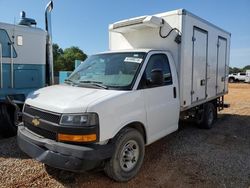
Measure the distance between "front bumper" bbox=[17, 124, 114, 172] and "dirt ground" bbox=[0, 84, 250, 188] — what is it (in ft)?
2.09

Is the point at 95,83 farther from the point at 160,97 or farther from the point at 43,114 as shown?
the point at 160,97

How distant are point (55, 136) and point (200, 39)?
4.52 metres

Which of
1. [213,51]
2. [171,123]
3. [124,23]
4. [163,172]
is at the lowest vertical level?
[163,172]

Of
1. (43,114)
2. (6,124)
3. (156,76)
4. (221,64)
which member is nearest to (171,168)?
(156,76)

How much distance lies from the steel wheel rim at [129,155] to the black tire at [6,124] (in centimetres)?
339

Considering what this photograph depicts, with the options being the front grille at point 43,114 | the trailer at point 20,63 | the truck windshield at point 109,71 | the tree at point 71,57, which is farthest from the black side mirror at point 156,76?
the tree at point 71,57

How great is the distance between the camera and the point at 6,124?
19.1 feet

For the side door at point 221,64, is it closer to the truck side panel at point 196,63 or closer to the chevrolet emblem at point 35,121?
the truck side panel at point 196,63

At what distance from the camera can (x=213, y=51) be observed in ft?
23.8

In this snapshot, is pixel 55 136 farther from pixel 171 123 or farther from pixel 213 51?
pixel 213 51

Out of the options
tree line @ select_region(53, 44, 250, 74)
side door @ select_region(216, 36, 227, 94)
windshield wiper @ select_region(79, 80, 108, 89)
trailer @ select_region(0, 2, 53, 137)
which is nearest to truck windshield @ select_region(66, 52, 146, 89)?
windshield wiper @ select_region(79, 80, 108, 89)

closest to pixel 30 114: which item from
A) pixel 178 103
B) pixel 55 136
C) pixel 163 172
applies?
pixel 55 136

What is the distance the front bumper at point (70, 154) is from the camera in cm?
322

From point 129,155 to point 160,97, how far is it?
1281mm
